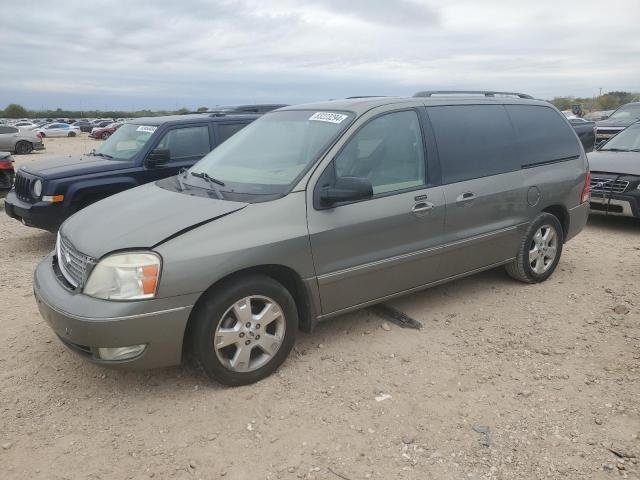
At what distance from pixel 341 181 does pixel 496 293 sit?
7.76 feet

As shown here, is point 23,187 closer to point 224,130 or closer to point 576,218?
point 224,130

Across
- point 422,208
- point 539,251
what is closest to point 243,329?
point 422,208

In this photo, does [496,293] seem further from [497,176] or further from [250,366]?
[250,366]

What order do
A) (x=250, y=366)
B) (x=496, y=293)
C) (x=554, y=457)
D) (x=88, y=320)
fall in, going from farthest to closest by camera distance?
1. (x=496, y=293)
2. (x=250, y=366)
3. (x=88, y=320)
4. (x=554, y=457)

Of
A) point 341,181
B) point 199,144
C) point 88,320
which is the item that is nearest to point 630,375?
point 341,181

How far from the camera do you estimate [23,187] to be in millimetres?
6875

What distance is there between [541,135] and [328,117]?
2350mm

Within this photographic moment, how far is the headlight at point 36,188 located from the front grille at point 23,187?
8 cm

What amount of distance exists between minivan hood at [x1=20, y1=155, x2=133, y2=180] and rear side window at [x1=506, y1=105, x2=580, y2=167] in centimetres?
466

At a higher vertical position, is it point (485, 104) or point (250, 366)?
point (485, 104)

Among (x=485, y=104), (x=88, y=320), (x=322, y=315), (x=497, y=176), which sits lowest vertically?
(x=322, y=315)

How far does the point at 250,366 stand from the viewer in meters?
3.50

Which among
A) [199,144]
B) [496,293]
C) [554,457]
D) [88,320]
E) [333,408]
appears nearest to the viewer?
[554,457]

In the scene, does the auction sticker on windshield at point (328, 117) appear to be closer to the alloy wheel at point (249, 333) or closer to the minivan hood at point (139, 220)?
the minivan hood at point (139, 220)
